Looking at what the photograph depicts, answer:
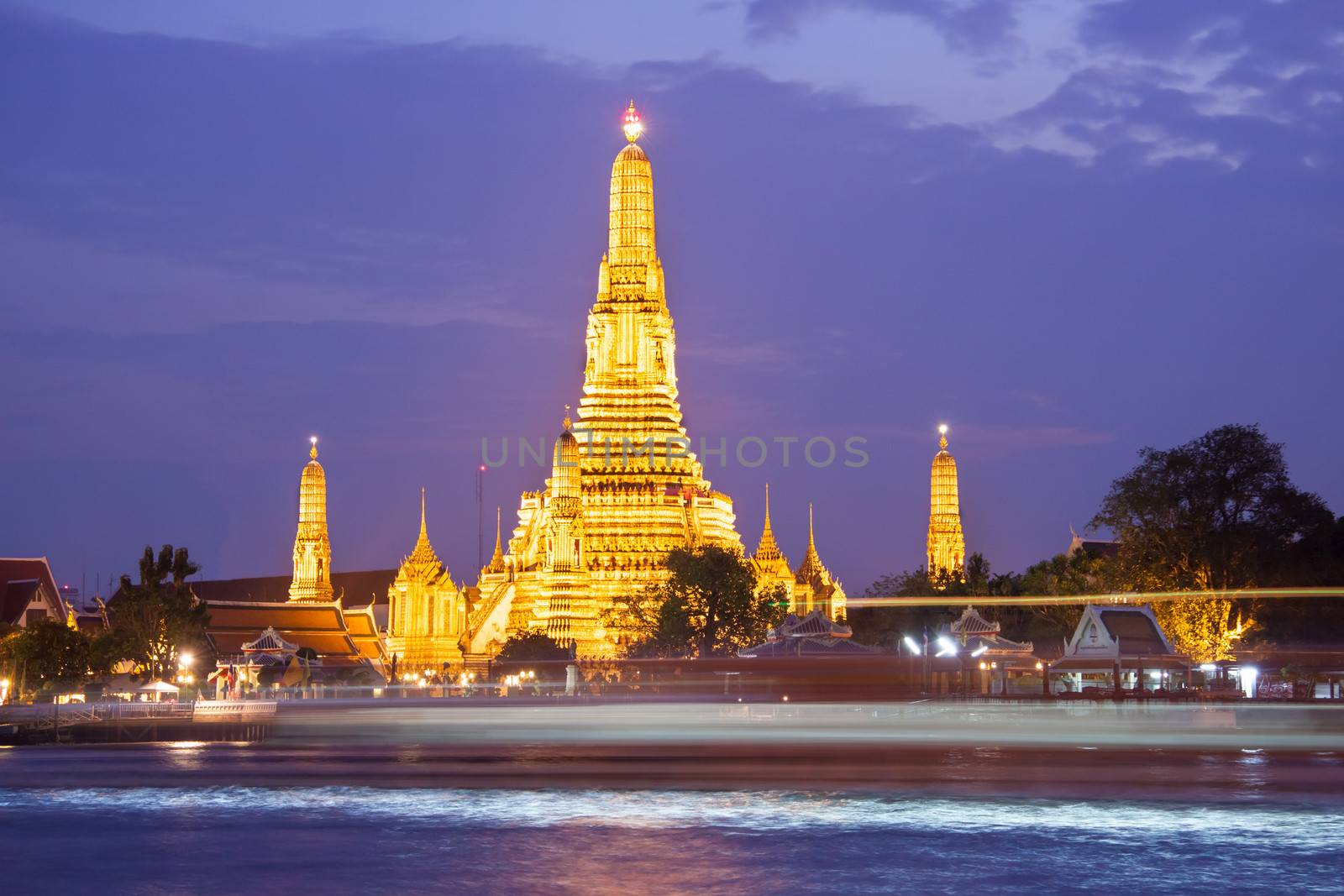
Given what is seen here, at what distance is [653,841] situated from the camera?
72.9 ft

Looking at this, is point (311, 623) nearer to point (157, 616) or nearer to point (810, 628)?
point (157, 616)

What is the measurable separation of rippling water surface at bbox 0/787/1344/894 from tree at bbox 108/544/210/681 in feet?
139

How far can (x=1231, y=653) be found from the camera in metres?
57.8

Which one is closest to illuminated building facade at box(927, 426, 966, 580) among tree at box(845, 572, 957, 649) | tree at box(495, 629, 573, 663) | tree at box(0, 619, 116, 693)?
tree at box(845, 572, 957, 649)

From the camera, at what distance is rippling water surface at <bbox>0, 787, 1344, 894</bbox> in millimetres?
19219

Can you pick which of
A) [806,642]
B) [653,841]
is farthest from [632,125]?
[653,841]

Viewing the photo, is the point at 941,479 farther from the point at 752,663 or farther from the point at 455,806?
the point at 455,806

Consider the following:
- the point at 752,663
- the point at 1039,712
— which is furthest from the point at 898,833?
the point at 752,663

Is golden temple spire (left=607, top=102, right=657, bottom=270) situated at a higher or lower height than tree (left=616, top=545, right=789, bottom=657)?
higher

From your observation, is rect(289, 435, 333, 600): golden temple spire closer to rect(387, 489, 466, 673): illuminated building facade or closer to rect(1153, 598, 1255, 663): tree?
rect(387, 489, 466, 673): illuminated building facade

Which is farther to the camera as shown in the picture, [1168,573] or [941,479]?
[941,479]

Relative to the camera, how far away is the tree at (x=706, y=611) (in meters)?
79.1

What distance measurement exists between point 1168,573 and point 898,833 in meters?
39.1

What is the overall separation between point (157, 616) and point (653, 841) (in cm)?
5142
